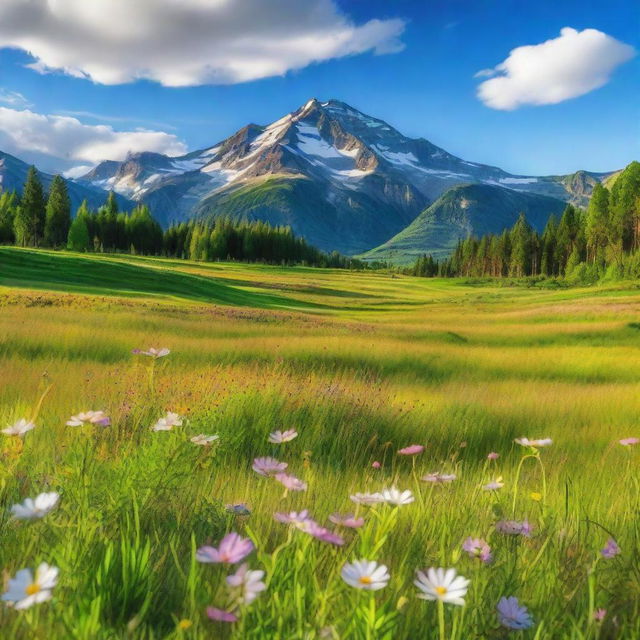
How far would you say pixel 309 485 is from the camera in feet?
9.45

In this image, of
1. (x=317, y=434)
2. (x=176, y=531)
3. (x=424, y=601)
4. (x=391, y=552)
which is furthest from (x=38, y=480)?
(x=317, y=434)

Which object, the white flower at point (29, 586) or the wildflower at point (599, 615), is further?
the wildflower at point (599, 615)

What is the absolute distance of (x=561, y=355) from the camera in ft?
57.0

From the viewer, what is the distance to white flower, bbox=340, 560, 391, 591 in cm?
105

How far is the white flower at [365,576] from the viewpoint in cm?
105

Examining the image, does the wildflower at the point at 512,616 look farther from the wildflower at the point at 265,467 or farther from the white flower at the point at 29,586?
the white flower at the point at 29,586

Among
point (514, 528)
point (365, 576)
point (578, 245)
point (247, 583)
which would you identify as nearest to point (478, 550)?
point (514, 528)

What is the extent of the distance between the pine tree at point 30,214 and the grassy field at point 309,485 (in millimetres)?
99487

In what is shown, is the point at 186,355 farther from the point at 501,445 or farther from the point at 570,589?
the point at 570,589

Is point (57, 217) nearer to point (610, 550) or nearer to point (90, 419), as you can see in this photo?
point (90, 419)

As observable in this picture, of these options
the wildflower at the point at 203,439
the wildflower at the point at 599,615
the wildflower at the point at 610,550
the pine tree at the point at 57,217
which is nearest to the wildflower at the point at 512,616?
the wildflower at the point at 599,615

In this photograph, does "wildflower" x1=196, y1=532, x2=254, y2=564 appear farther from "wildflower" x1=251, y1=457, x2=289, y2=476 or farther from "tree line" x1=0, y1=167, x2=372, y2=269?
"tree line" x1=0, y1=167, x2=372, y2=269

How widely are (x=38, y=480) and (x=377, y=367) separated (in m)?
10.8

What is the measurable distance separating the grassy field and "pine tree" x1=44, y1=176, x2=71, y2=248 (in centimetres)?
10527
